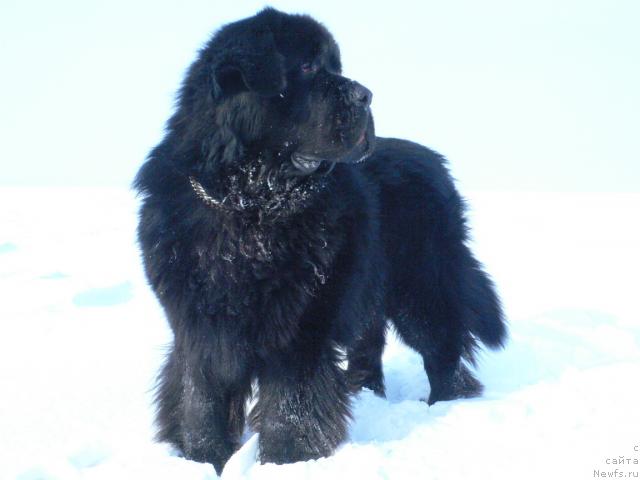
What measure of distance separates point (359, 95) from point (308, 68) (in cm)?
24

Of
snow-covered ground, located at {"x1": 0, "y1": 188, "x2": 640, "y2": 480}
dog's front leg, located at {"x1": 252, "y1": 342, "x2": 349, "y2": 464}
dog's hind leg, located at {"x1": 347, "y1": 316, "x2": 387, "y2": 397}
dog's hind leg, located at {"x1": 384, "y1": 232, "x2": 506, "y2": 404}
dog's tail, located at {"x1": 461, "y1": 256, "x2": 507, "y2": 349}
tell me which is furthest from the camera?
dog's hind leg, located at {"x1": 347, "y1": 316, "x2": 387, "y2": 397}

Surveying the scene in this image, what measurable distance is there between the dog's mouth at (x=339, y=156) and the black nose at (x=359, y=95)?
111 mm

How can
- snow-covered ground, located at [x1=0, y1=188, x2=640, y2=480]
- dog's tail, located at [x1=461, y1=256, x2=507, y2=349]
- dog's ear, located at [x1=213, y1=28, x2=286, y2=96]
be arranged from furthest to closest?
dog's tail, located at [x1=461, y1=256, x2=507, y2=349]
dog's ear, located at [x1=213, y1=28, x2=286, y2=96]
snow-covered ground, located at [x1=0, y1=188, x2=640, y2=480]

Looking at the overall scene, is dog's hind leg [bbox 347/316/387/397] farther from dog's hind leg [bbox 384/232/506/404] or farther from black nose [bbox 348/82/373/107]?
black nose [bbox 348/82/373/107]

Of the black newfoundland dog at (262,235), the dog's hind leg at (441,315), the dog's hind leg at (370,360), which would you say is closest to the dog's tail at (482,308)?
the dog's hind leg at (441,315)

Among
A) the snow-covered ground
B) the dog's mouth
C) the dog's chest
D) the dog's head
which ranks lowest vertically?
the snow-covered ground

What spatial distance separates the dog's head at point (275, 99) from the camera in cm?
275

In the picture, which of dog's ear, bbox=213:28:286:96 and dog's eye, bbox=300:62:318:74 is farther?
dog's eye, bbox=300:62:318:74

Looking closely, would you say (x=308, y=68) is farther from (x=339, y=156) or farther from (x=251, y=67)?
(x=339, y=156)

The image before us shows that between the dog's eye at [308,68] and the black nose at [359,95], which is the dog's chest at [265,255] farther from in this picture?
the dog's eye at [308,68]

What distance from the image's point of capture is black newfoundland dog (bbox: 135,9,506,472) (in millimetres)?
2777

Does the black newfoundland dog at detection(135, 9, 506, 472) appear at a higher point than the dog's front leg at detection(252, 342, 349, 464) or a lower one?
higher

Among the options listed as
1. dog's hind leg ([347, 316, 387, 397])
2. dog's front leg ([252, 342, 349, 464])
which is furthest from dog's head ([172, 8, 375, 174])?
dog's hind leg ([347, 316, 387, 397])

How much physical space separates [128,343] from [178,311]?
2320 millimetres
